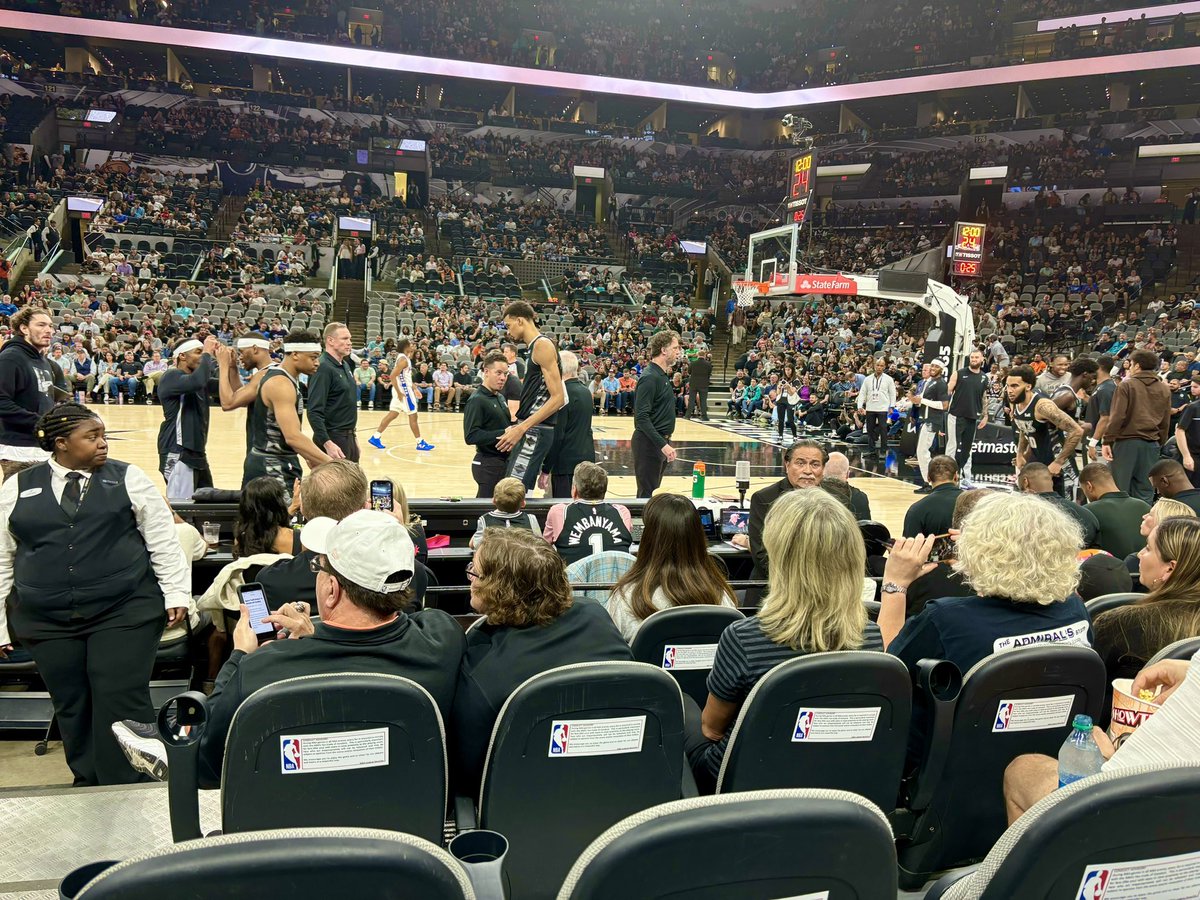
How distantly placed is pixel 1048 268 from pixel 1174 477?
24.3m

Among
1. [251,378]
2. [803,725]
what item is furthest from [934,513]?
[251,378]

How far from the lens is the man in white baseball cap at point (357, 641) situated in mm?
2000

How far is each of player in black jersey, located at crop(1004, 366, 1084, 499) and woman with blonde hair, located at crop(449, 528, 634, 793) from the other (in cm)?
661

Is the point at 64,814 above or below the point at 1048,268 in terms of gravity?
below

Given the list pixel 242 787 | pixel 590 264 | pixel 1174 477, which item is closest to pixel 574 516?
pixel 242 787

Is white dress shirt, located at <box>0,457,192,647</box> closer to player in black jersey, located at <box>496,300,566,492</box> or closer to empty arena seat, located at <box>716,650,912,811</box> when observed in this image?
empty arena seat, located at <box>716,650,912,811</box>

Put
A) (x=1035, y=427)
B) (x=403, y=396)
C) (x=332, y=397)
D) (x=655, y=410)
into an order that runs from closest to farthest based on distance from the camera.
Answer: (x=332, y=397) < (x=655, y=410) < (x=1035, y=427) < (x=403, y=396)

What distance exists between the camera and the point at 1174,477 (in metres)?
4.84

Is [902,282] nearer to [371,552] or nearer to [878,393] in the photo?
[878,393]

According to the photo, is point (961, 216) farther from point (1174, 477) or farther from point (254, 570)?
point (254, 570)

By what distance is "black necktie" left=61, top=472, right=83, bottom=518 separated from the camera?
10.2 ft

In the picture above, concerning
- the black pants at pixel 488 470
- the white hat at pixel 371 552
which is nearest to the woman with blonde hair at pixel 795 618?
the white hat at pixel 371 552

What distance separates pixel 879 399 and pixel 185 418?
10.7m

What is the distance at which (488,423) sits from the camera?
259 inches
